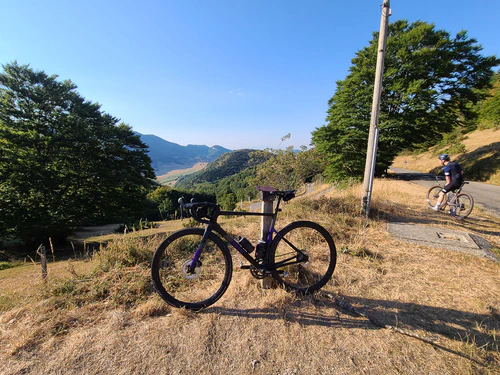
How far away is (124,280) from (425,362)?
10.1 feet

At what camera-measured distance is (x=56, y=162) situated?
47.4ft

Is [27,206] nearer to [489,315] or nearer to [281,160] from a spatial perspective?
[281,160]

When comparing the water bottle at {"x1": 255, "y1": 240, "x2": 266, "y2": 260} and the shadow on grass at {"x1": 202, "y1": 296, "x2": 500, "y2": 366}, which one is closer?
the shadow on grass at {"x1": 202, "y1": 296, "x2": 500, "y2": 366}

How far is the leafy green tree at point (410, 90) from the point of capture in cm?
1452

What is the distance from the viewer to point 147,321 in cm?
196

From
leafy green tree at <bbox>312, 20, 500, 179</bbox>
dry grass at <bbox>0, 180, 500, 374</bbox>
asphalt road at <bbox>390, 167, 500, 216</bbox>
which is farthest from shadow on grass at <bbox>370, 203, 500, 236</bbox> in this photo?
leafy green tree at <bbox>312, 20, 500, 179</bbox>

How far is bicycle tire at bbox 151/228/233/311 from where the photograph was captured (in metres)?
2.04

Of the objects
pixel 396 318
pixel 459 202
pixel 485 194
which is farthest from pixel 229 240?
pixel 485 194

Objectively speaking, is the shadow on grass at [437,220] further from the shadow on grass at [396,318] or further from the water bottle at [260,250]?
the water bottle at [260,250]

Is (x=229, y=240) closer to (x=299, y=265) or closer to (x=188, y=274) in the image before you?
(x=188, y=274)

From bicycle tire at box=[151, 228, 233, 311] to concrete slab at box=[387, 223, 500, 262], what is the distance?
144 inches

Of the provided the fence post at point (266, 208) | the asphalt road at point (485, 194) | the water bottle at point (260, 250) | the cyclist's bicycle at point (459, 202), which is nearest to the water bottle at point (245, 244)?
the water bottle at point (260, 250)

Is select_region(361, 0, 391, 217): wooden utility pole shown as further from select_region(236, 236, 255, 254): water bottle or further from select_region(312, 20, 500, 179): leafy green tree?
select_region(312, 20, 500, 179): leafy green tree

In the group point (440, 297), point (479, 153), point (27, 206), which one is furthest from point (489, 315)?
point (479, 153)
